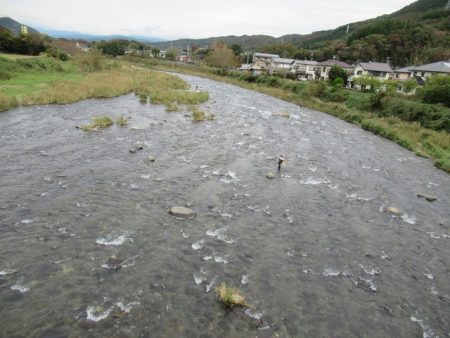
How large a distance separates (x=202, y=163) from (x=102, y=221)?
26.6 ft

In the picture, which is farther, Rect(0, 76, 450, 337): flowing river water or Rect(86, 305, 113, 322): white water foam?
Rect(0, 76, 450, 337): flowing river water

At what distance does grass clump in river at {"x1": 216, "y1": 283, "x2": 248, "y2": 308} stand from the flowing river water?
0.20m

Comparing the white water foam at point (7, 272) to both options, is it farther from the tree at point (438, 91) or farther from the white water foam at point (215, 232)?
the tree at point (438, 91)

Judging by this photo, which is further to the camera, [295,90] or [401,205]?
[295,90]

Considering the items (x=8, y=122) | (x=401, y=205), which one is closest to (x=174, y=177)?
(x=401, y=205)

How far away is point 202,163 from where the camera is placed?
19078mm

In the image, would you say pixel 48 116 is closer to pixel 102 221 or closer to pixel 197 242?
pixel 102 221

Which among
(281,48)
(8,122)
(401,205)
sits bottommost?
(401,205)

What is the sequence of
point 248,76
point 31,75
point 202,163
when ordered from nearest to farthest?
point 202,163, point 31,75, point 248,76

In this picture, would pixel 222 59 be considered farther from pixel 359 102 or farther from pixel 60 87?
pixel 60 87

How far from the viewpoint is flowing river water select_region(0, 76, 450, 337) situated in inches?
324

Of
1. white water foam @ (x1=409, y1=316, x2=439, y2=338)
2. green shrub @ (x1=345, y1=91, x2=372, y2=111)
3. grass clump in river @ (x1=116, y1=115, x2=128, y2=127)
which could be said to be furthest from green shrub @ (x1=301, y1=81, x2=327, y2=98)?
white water foam @ (x1=409, y1=316, x2=439, y2=338)

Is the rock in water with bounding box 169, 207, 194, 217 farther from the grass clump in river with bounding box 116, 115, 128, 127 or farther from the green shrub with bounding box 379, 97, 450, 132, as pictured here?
the green shrub with bounding box 379, 97, 450, 132

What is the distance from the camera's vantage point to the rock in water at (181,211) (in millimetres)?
12962
